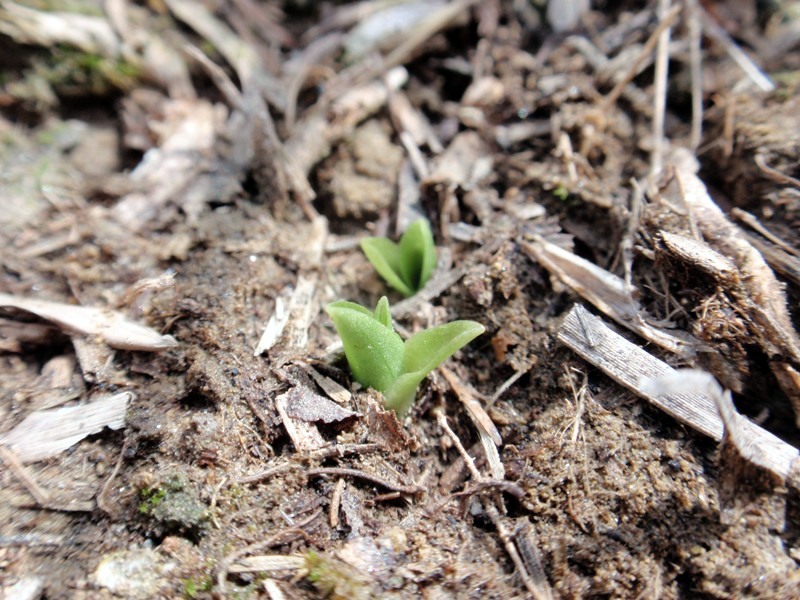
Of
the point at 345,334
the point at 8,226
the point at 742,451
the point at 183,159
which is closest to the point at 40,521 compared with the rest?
the point at 345,334

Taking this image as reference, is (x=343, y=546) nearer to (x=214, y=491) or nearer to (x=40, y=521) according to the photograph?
(x=214, y=491)

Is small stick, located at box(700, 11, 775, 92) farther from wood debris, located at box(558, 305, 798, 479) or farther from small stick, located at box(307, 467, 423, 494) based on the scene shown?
small stick, located at box(307, 467, 423, 494)

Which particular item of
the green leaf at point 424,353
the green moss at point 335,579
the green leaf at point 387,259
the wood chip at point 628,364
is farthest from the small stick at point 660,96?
the green moss at point 335,579

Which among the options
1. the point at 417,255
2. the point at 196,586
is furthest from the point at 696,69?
the point at 196,586

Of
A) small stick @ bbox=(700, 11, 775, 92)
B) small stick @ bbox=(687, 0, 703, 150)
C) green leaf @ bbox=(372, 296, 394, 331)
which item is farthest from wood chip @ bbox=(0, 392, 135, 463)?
small stick @ bbox=(700, 11, 775, 92)

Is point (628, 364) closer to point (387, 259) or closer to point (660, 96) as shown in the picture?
point (387, 259)
